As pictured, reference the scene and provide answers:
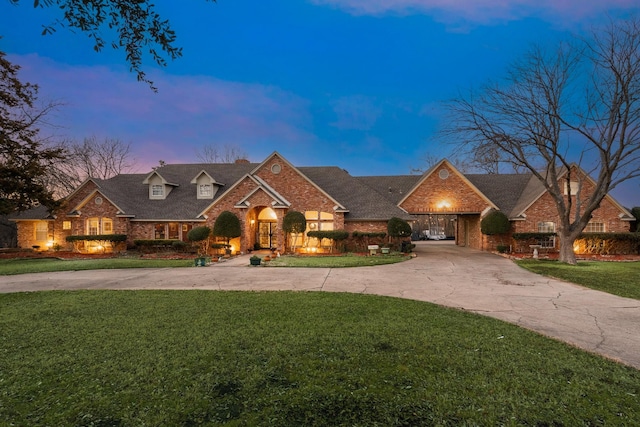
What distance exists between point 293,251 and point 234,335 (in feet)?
53.9

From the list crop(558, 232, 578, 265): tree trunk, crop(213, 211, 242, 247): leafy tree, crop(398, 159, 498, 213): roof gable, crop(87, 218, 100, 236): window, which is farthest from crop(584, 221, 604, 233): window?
crop(87, 218, 100, 236): window

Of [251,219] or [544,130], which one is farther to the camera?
[251,219]

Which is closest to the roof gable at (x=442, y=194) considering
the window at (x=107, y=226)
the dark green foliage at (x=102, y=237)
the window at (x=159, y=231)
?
the window at (x=159, y=231)

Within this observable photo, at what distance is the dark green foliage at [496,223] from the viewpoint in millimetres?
22500

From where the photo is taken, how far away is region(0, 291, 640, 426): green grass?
339cm

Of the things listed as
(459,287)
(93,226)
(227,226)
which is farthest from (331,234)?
(93,226)

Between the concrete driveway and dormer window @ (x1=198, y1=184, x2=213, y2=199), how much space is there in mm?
11076

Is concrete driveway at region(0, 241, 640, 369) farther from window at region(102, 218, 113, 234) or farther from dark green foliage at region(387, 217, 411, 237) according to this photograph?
window at region(102, 218, 113, 234)

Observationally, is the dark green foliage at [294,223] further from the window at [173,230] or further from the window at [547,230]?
the window at [547,230]

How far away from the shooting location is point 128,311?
24.6 feet

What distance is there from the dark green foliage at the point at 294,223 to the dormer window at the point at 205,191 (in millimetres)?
7932

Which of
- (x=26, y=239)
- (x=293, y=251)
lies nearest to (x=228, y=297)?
(x=293, y=251)

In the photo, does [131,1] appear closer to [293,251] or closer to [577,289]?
[577,289]

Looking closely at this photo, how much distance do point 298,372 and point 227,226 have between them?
59.9ft
